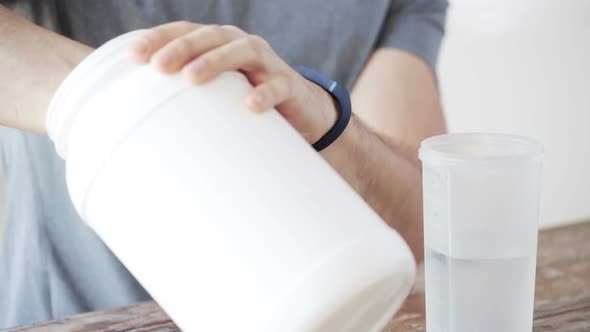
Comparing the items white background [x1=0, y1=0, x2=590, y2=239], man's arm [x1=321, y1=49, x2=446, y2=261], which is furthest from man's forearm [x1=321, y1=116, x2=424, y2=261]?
white background [x1=0, y1=0, x2=590, y2=239]

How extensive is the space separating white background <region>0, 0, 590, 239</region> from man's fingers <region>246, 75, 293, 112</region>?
6.28ft

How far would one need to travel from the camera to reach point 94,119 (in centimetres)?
45

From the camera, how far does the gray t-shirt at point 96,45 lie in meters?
1.05

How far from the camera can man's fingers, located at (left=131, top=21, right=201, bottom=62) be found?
464mm

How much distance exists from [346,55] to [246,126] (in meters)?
0.76

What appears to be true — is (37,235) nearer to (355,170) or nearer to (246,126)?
(355,170)

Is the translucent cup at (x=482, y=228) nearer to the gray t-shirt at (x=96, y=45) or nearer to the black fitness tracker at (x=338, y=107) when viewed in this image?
the black fitness tracker at (x=338, y=107)

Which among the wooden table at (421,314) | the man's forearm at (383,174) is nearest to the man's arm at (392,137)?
the man's forearm at (383,174)

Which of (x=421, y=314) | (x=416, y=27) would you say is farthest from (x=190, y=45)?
(x=416, y=27)

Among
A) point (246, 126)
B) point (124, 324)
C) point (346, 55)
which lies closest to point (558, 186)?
point (346, 55)

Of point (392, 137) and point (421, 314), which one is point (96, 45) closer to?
point (392, 137)

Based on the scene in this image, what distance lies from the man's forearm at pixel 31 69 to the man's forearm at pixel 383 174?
259 mm

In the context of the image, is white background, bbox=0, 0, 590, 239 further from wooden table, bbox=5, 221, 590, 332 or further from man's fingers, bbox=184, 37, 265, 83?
man's fingers, bbox=184, 37, 265, 83

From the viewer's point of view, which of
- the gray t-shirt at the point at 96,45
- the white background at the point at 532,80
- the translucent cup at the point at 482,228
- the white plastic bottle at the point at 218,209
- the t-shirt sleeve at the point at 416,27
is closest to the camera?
the white plastic bottle at the point at 218,209
